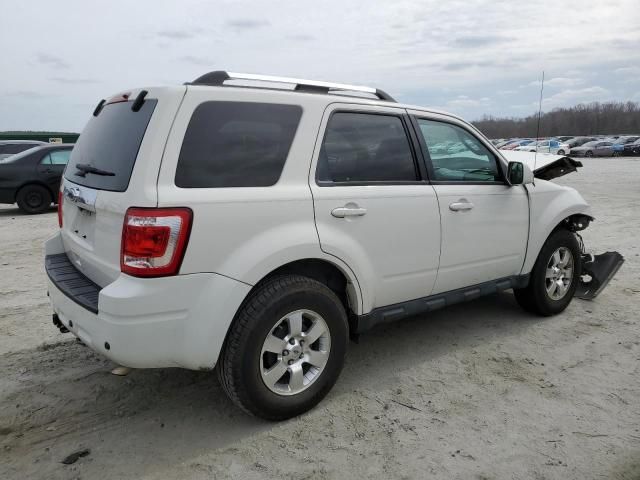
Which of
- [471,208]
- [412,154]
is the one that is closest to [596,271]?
[471,208]

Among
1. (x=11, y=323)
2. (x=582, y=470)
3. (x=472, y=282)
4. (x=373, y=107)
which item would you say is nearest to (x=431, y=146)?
(x=373, y=107)

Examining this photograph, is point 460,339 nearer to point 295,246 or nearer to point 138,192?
point 295,246

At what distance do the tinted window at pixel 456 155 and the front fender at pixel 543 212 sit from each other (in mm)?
507

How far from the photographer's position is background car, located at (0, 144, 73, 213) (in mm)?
11406

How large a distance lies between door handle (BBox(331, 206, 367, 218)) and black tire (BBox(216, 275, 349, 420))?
423 millimetres

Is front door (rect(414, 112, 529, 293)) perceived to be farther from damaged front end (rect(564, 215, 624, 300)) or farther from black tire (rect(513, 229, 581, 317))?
damaged front end (rect(564, 215, 624, 300))

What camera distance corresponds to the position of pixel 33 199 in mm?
11609

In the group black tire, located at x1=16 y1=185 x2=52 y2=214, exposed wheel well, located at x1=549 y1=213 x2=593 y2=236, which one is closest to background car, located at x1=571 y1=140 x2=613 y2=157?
black tire, located at x1=16 y1=185 x2=52 y2=214

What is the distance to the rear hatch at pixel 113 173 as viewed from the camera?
260 cm

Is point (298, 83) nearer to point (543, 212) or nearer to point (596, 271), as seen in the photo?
point (543, 212)

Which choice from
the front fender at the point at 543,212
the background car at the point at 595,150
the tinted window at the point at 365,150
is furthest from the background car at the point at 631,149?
the tinted window at the point at 365,150

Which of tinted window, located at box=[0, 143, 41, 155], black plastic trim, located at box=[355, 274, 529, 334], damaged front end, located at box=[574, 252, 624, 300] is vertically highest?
tinted window, located at box=[0, 143, 41, 155]

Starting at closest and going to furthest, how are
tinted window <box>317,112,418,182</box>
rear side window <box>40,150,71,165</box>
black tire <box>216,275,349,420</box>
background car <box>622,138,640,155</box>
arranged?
black tire <box>216,275,349,420</box> → tinted window <box>317,112,418,182</box> → rear side window <box>40,150,71,165</box> → background car <box>622,138,640,155</box>

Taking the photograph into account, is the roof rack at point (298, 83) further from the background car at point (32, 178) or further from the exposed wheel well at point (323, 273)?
the background car at point (32, 178)
